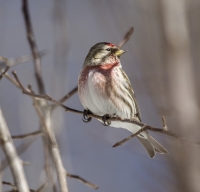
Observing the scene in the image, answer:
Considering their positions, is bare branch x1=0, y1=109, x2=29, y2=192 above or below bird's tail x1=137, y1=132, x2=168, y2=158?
below

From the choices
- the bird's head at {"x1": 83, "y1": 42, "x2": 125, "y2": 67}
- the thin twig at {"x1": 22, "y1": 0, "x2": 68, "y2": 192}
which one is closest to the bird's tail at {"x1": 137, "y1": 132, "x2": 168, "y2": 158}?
the bird's head at {"x1": 83, "y1": 42, "x2": 125, "y2": 67}

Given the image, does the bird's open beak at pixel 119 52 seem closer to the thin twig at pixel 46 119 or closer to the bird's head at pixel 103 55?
the bird's head at pixel 103 55

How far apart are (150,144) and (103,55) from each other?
43.8 inches

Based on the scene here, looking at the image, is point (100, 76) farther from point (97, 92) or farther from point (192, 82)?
point (192, 82)

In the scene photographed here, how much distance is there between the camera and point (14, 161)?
255cm

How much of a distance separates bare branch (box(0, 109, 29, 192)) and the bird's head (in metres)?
1.78

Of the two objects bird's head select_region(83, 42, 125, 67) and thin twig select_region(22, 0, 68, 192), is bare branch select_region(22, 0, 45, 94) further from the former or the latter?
bird's head select_region(83, 42, 125, 67)

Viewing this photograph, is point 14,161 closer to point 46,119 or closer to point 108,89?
point 46,119

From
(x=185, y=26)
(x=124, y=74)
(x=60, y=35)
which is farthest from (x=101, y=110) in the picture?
(x=185, y=26)

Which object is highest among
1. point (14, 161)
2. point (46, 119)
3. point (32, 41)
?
point (32, 41)

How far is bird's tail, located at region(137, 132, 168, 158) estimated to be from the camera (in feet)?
12.9

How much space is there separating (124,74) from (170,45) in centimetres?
229

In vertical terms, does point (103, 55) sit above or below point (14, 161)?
above

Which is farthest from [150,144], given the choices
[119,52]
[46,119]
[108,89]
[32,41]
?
[32,41]
